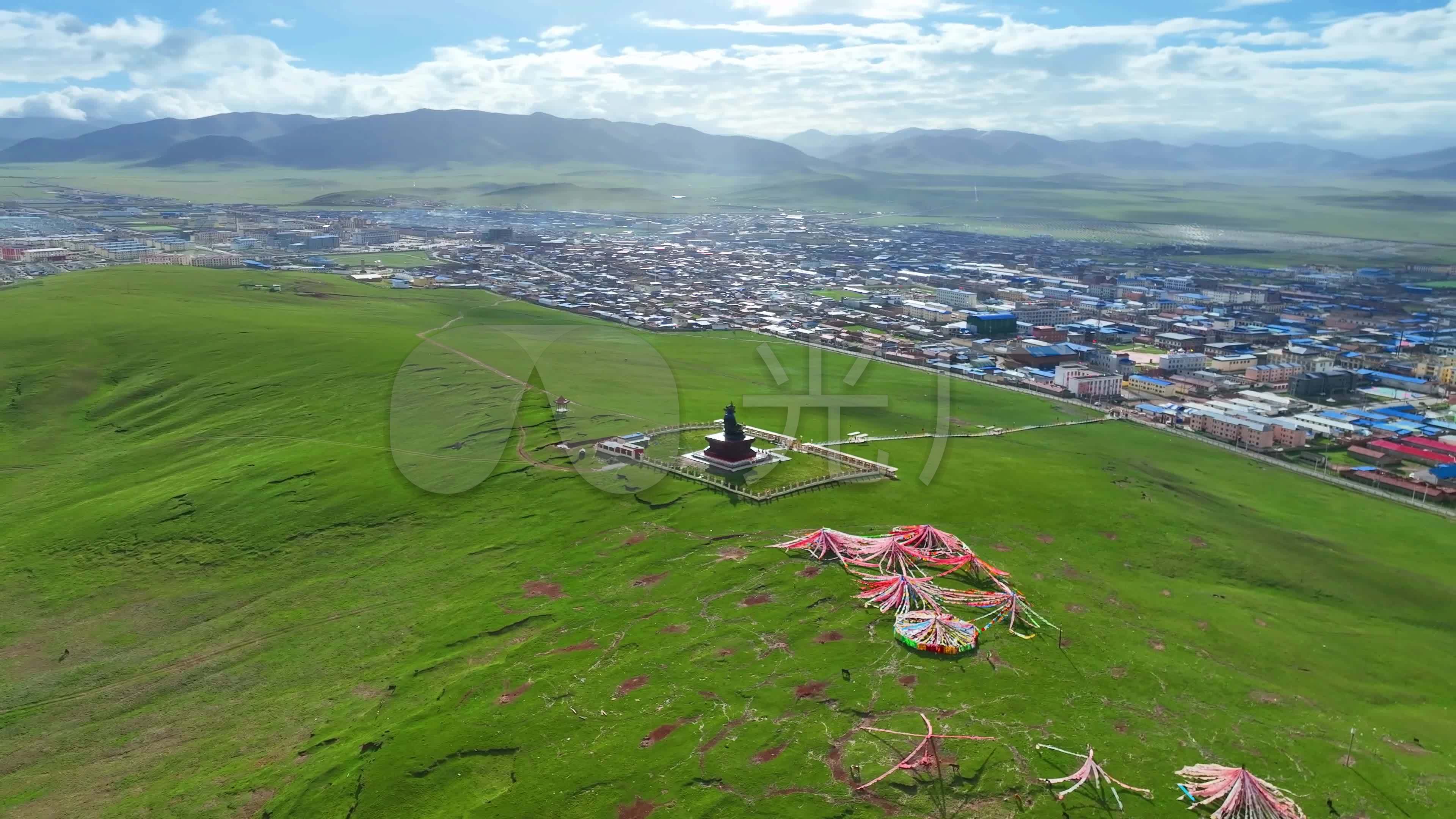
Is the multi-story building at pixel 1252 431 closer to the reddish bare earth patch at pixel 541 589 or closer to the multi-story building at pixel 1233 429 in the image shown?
the multi-story building at pixel 1233 429

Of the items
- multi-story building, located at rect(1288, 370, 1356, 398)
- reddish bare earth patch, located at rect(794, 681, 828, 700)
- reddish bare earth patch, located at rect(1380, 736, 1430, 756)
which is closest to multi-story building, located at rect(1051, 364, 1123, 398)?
multi-story building, located at rect(1288, 370, 1356, 398)

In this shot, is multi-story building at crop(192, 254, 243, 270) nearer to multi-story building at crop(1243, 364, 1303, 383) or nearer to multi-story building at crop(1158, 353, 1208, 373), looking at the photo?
multi-story building at crop(1158, 353, 1208, 373)

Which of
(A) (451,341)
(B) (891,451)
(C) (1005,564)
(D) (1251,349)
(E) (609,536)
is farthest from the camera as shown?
(D) (1251,349)

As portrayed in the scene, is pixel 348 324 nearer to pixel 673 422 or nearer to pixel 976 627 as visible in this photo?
pixel 673 422

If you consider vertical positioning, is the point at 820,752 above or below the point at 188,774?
above

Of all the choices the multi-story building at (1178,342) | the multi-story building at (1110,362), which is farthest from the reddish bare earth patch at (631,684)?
the multi-story building at (1178,342)

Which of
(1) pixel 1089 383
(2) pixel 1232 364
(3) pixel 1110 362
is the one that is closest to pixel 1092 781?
(1) pixel 1089 383

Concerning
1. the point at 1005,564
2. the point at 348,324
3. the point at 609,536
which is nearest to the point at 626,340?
the point at 348,324
